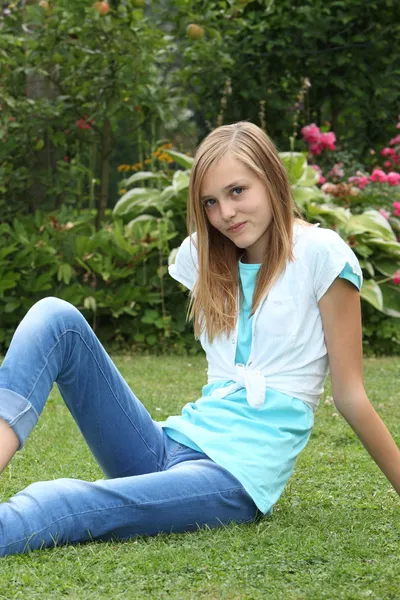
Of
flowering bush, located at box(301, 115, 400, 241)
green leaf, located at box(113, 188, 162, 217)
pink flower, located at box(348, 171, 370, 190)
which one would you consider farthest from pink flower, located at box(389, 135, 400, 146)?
green leaf, located at box(113, 188, 162, 217)

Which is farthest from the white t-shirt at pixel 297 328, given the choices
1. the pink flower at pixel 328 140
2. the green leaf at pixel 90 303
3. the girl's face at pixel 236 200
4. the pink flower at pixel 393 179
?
the pink flower at pixel 328 140

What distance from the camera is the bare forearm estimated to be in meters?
2.30

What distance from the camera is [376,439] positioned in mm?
2301

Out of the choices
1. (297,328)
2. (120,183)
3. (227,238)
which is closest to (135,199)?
(120,183)

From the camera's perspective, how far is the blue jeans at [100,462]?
7.10ft

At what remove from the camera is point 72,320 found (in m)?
2.29

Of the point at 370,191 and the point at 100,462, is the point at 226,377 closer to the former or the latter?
the point at 100,462

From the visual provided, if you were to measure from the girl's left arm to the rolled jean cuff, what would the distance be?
0.71m

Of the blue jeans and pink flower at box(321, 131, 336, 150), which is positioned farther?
pink flower at box(321, 131, 336, 150)

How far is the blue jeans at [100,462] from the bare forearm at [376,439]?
1.05 ft

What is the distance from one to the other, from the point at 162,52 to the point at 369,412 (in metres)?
4.56

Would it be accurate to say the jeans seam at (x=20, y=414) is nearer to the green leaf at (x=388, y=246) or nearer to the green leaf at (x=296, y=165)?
the green leaf at (x=388, y=246)

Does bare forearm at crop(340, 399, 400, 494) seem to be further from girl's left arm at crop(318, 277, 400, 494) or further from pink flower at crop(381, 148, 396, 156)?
pink flower at crop(381, 148, 396, 156)

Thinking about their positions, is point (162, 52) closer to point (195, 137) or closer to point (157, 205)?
point (157, 205)
